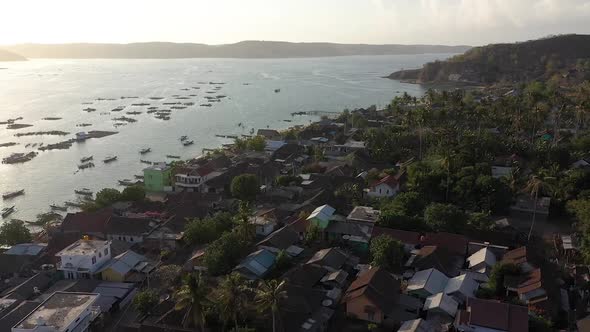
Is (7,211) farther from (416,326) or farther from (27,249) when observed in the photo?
(416,326)

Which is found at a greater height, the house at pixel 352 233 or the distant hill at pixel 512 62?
the distant hill at pixel 512 62

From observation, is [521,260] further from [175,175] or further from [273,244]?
[175,175]

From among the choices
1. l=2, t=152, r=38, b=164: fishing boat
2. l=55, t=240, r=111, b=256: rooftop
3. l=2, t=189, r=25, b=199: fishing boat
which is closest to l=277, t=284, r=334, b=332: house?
l=55, t=240, r=111, b=256: rooftop

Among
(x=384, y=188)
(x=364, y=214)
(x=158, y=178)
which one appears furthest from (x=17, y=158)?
(x=364, y=214)

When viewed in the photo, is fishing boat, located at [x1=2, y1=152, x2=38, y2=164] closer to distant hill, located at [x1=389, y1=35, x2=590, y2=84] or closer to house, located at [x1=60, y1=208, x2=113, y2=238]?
house, located at [x1=60, y1=208, x2=113, y2=238]

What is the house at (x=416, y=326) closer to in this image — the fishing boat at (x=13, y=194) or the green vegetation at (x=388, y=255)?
the green vegetation at (x=388, y=255)

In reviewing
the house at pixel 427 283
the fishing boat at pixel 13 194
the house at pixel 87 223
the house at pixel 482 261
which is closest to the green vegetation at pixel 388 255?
the house at pixel 427 283
